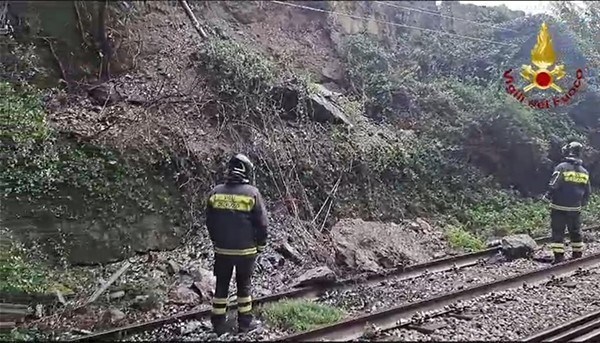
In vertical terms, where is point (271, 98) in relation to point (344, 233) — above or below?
above

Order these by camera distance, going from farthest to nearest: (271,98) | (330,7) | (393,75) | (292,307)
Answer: (330,7)
(393,75)
(271,98)
(292,307)

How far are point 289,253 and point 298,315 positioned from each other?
2.59 metres

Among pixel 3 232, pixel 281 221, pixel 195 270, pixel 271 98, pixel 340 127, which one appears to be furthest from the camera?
pixel 340 127

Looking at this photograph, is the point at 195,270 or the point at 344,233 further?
the point at 344,233

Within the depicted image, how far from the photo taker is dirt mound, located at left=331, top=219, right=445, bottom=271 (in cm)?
992

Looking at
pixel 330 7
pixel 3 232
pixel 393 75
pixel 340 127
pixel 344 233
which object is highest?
pixel 330 7

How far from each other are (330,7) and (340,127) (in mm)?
5947

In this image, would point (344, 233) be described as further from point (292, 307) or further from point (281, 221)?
point (292, 307)

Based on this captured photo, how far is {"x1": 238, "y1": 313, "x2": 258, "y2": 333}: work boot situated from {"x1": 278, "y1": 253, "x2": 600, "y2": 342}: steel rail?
663 millimetres

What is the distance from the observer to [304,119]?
12.4 metres

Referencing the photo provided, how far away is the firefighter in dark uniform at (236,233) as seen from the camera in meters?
6.75

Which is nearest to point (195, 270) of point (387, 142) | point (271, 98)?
point (271, 98)

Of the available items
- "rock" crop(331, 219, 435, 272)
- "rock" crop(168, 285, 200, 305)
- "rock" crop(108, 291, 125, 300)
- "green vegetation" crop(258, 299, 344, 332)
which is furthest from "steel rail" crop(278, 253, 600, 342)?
"rock" crop(108, 291, 125, 300)

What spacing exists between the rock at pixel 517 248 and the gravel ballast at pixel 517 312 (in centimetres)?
155
